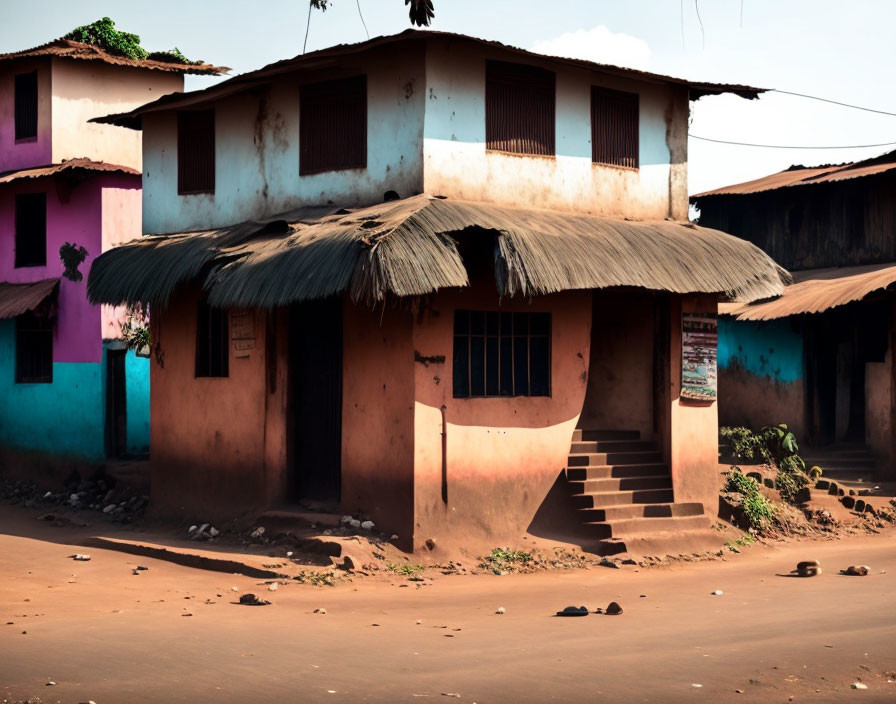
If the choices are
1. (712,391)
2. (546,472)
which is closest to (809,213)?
(712,391)

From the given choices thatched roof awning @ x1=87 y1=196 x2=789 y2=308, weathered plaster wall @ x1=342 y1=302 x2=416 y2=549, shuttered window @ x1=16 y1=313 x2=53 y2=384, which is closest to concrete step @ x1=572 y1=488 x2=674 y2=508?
weathered plaster wall @ x1=342 y1=302 x2=416 y2=549

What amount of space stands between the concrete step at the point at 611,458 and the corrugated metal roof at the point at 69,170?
391 inches

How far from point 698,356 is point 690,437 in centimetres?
103

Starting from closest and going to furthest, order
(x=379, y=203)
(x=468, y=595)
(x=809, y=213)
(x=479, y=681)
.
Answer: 1. (x=479, y=681)
2. (x=468, y=595)
3. (x=379, y=203)
4. (x=809, y=213)

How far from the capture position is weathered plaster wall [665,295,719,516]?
1512 cm

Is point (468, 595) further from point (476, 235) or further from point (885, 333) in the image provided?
point (885, 333)

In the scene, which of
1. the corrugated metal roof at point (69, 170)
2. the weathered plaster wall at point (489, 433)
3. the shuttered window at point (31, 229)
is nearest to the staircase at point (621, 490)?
the weathered plaster wall at point (489, 433)

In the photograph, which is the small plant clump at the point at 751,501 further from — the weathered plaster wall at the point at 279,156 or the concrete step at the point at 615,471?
the weathered plaster wall at the point at 279,156

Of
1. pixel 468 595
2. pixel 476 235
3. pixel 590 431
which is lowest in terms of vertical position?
pixel 468 595

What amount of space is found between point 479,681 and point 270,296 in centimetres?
633

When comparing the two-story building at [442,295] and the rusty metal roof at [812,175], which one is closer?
the two-story building at [442,295]

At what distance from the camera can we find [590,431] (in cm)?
1528

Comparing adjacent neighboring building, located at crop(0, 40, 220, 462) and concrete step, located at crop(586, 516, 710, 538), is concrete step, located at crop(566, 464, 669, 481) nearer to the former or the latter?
concrete step, located at crop(586, 516, 710, 538)

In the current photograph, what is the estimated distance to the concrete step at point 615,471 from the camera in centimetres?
1437
